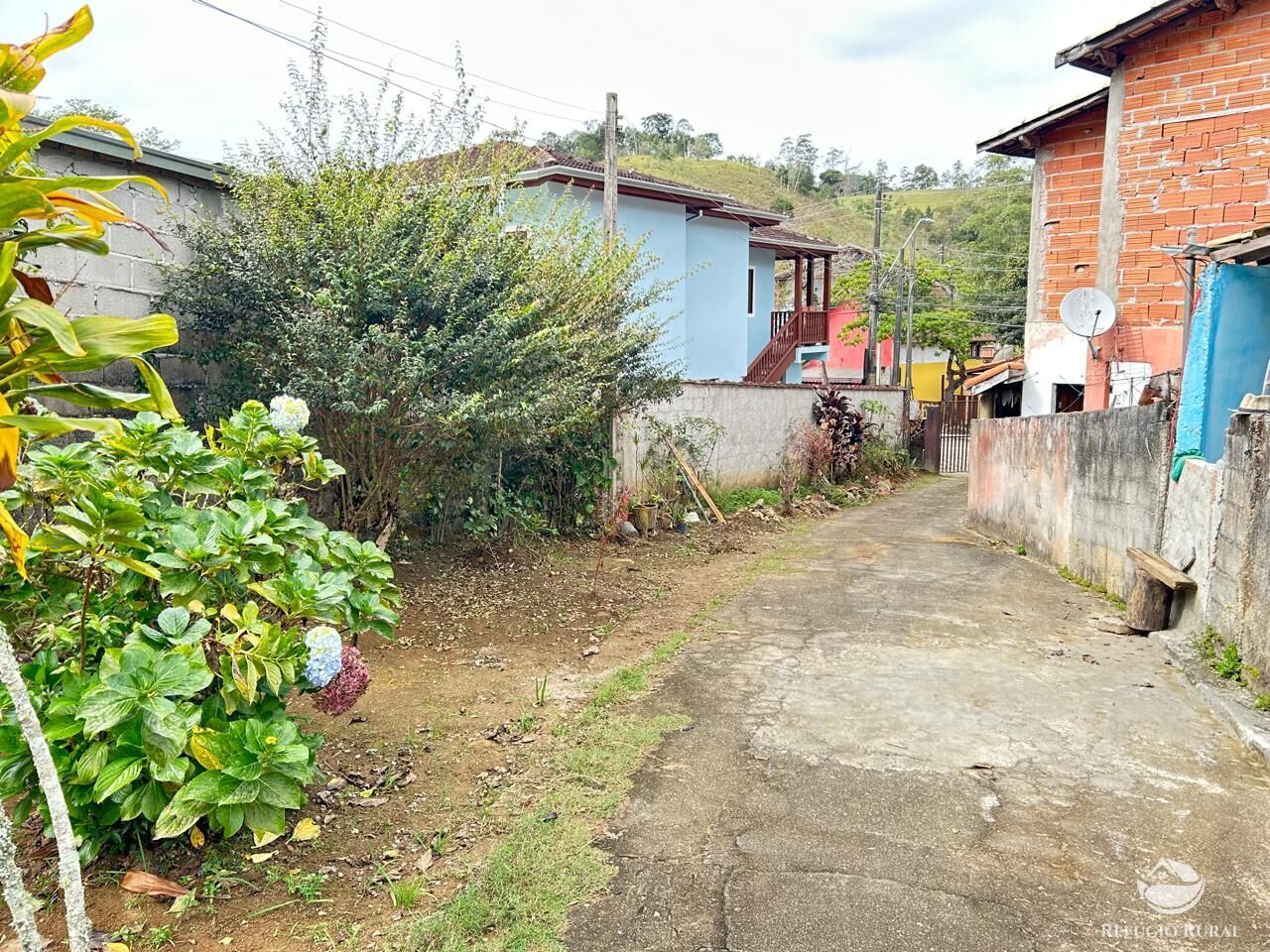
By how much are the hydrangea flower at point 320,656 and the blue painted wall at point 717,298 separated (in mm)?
17885

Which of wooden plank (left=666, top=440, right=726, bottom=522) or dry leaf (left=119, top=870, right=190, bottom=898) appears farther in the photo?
wooden plank (left=666, top=440, right=726, bottom=522)

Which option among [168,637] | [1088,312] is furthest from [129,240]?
[1088,312]

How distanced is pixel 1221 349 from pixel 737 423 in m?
7.94

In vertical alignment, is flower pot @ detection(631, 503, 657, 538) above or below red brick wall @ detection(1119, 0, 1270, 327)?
below

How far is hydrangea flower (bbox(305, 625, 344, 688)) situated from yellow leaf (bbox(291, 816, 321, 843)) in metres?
0.66

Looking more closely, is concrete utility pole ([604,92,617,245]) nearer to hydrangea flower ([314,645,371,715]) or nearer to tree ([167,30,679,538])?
tree ([167,30,679,538])

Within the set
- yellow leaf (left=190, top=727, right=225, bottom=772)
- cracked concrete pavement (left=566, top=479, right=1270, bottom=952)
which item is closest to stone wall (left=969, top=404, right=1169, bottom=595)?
cracked concrete pavement (left=566, top=479, right=1270, bottom=952)

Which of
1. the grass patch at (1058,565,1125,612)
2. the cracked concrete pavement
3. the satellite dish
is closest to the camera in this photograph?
the cracked concrete pavement

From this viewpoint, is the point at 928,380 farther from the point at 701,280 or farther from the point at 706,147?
the point at 706,147

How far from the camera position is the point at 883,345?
41438mm

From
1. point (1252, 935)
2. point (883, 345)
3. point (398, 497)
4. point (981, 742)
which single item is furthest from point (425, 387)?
point (883, 345)

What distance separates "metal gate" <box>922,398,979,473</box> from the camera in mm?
21750

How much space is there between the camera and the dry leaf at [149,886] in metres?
2.71

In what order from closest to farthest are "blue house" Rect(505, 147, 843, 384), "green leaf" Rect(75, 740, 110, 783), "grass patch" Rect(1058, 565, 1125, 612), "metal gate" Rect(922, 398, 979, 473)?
"green leaf" Rect(75, 740, 110, 783), "grass patch" Rect(1058, 565, 1125, 612), "blue house" Rect(505, 147, 843, 384), "metal gate" Rect(922, 398, 979, 473)
